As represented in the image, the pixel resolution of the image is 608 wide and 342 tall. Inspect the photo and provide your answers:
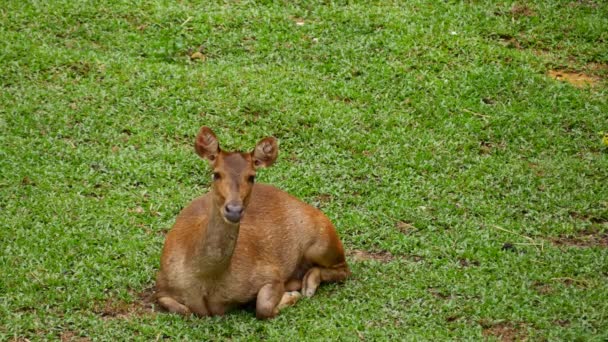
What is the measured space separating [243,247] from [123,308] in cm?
102

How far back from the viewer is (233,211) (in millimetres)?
7824

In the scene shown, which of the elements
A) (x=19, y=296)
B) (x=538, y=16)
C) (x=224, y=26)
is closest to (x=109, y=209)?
(x=19, y=296)

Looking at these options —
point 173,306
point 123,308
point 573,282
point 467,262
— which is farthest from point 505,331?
point 123,308

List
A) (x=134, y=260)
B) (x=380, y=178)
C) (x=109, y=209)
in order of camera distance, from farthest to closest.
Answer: (x=380, y=178) → (x=109, y=209) → (x=134, y=260)

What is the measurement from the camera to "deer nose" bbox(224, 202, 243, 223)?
783 centimetres

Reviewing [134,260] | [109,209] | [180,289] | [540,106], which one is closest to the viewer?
[180,289]

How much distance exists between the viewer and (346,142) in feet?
38.3

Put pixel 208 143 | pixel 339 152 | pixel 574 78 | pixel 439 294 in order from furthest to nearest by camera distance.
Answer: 1. pixel 574 78
2. pixel 339 152
3. pixel 439 294
4. pixel 208 143

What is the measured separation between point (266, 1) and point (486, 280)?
626cm

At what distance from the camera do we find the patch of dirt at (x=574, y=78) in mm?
13337

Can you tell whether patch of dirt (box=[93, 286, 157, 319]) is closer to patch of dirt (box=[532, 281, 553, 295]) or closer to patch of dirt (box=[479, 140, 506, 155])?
patch of dirt (box=[532, 281, 553, 295])

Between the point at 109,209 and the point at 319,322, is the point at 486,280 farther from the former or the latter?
the point at 109,209

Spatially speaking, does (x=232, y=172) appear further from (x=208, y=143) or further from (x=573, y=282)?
(x=573, y=282)

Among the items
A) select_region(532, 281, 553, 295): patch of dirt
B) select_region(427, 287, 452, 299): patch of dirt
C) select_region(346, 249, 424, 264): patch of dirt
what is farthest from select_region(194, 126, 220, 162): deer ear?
select_region(532, 281, 553, 295): patch of dirt
